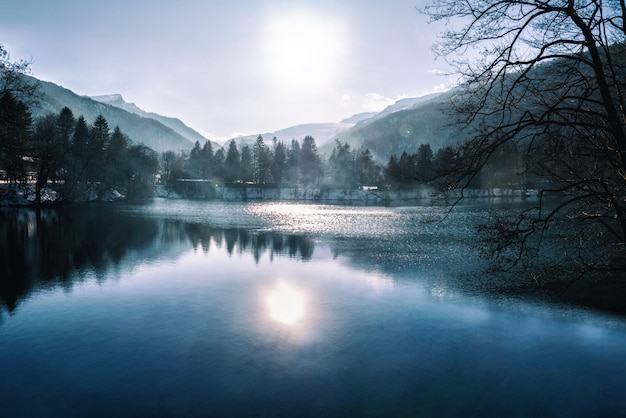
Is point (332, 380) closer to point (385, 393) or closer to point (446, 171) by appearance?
point (385, 393)

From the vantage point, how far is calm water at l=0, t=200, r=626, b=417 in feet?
29.8

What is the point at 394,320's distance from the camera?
48.5 feet

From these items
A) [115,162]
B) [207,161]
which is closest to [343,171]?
[207,161]

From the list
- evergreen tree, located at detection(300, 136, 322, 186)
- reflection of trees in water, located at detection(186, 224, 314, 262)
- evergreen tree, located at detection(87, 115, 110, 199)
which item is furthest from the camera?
evergreen tree, located at detection(300, 136, 322, 186)

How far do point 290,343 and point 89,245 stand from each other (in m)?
25.5

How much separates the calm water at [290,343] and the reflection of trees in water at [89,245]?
35cm

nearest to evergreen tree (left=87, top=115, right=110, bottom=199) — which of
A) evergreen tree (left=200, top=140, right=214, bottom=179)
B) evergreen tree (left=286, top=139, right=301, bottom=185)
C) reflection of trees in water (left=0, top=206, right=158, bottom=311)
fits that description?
evergreen tree (left=200, top=140, right=214, bottom=179)

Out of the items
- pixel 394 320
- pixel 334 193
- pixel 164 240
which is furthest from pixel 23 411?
pixel 334 193

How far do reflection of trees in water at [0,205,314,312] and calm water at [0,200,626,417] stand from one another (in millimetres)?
349

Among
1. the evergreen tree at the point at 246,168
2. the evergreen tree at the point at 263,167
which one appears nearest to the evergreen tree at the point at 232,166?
the evergreen tree at the point at 246,168

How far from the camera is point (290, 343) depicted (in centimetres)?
1238

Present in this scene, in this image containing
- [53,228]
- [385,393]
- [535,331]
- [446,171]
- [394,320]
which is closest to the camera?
[446,171]

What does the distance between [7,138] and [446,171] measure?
1185 inches

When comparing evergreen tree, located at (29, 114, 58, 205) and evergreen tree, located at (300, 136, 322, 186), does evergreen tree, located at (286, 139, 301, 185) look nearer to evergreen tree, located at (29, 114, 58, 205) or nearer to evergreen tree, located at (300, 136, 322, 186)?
evergreen tree, located at (300, 136, 322, 186)
